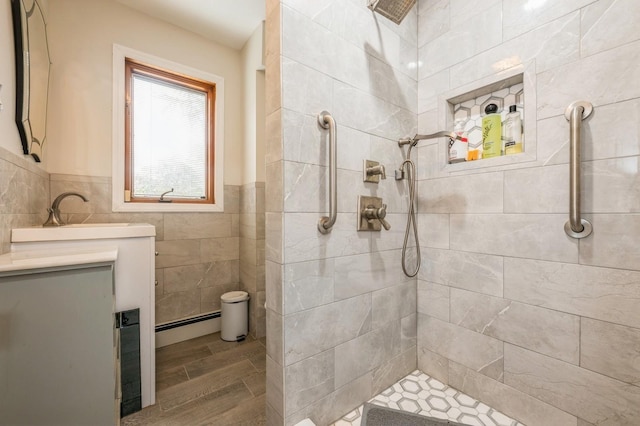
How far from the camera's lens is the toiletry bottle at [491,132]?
120 centimetres

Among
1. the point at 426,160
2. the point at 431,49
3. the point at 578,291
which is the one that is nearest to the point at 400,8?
the point at 431,49

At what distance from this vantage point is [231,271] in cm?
255

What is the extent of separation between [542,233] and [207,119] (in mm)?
2695

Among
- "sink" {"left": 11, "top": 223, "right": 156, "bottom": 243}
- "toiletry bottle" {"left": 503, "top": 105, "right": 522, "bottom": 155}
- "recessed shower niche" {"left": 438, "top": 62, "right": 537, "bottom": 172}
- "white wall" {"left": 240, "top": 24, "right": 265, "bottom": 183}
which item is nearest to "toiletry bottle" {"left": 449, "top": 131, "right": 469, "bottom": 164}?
"recessed shower niche" {"left": 438, "top": 62, "right": 537, "bottom": 172}

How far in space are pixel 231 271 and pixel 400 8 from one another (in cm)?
243

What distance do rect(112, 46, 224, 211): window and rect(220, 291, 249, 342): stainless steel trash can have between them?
90 cm

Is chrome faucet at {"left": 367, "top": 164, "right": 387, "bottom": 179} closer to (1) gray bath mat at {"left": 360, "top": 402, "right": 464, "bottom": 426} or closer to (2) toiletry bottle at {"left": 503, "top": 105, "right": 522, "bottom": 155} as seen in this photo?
(2) toiletry bottle at {"left": 503, "top": 105, "right": 522, "bottom": 155}

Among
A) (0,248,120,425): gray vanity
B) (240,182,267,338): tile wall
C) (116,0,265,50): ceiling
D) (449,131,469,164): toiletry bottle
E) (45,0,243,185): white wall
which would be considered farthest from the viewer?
(240,182,267,338): tile wall

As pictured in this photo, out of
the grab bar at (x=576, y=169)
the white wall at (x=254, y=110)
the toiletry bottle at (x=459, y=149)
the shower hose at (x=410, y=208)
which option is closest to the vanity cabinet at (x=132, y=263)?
the white wall at (x=254, y=110)

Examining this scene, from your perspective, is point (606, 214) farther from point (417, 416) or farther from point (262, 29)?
point (262, 29)

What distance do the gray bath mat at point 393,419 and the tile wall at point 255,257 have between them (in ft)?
4.29

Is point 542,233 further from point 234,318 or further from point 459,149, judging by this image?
point 234,318

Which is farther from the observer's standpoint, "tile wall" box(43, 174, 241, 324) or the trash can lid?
the trash can lid

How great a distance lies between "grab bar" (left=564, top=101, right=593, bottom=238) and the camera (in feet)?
3.01
